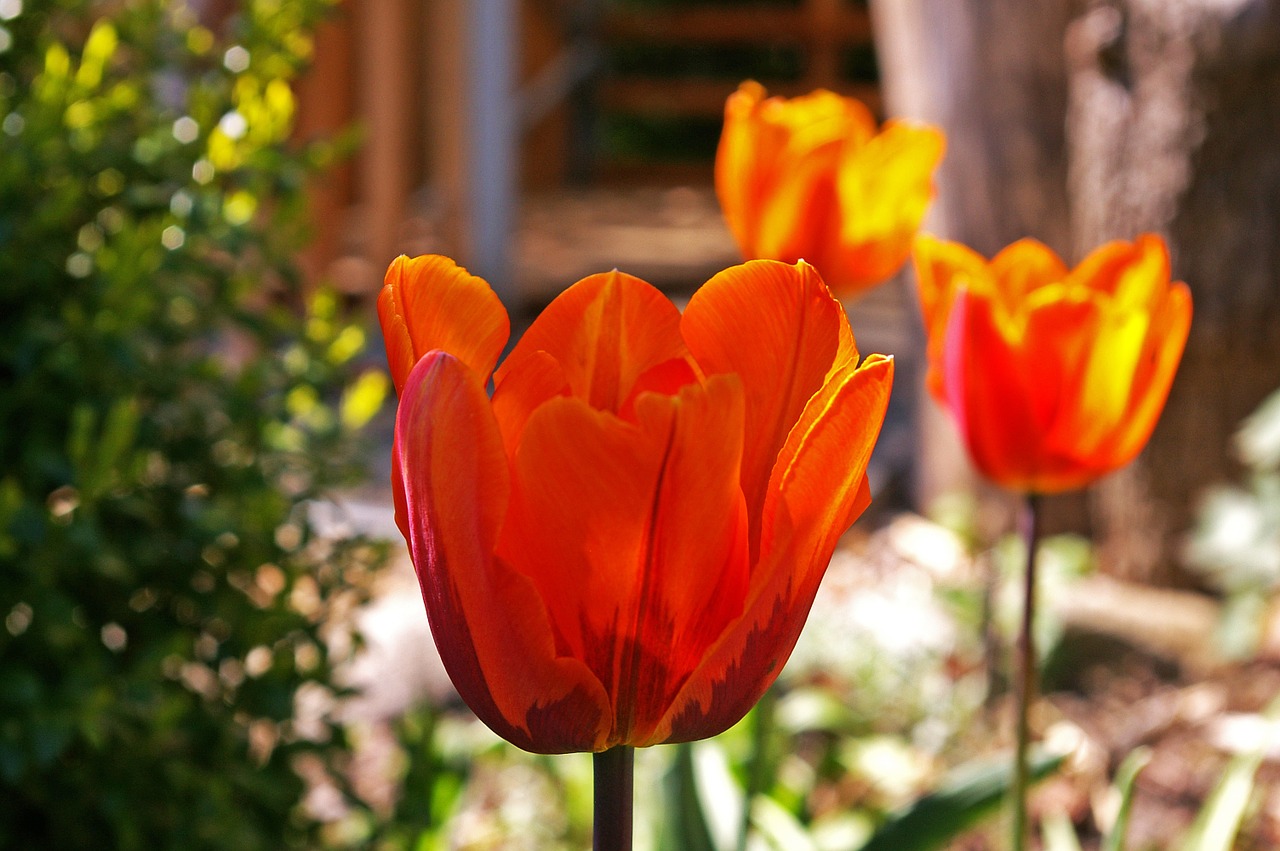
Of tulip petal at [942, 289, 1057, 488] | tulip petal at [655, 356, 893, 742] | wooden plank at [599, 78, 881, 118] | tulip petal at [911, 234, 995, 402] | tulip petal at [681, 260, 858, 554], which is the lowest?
wooden plank at [599, 78, 881, 118]

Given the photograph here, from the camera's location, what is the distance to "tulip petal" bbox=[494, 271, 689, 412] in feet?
1.94

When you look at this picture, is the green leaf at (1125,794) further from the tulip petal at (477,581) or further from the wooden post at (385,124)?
the wooden post at (385,124)

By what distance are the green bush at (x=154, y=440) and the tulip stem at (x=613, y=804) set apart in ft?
2.47

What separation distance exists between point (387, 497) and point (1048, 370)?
3.24 m

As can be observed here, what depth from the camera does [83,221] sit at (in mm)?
1453

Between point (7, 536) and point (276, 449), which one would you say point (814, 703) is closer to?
point (276, 449)

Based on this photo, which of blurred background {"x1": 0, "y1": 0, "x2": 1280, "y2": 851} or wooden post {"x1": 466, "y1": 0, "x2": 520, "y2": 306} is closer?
blurred background {"x1": 0, "y1": 0, "x2": 1280, "y2": 851}

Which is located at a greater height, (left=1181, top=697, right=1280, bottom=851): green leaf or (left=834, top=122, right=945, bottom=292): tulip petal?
(left=834, top=122, right=945, bottom=292): tulip petal

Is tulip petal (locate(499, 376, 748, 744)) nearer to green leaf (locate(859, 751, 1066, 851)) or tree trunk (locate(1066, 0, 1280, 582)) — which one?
green leaf (locate(859, 751, 1066, 851))

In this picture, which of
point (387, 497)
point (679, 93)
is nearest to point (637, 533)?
point (387, 497)

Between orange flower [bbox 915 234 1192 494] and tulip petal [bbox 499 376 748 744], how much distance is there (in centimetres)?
58

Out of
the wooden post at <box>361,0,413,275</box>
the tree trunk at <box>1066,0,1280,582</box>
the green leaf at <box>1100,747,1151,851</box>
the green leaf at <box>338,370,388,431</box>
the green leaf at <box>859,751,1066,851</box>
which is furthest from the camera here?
the wooden post at <box>361,0,413,275</box>

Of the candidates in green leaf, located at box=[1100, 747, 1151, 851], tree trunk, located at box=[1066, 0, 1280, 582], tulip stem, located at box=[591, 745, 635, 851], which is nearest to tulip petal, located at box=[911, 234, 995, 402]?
green leaf, located at box=[1100, 747, 1151, 851]

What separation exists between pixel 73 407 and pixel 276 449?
10.7 inches
